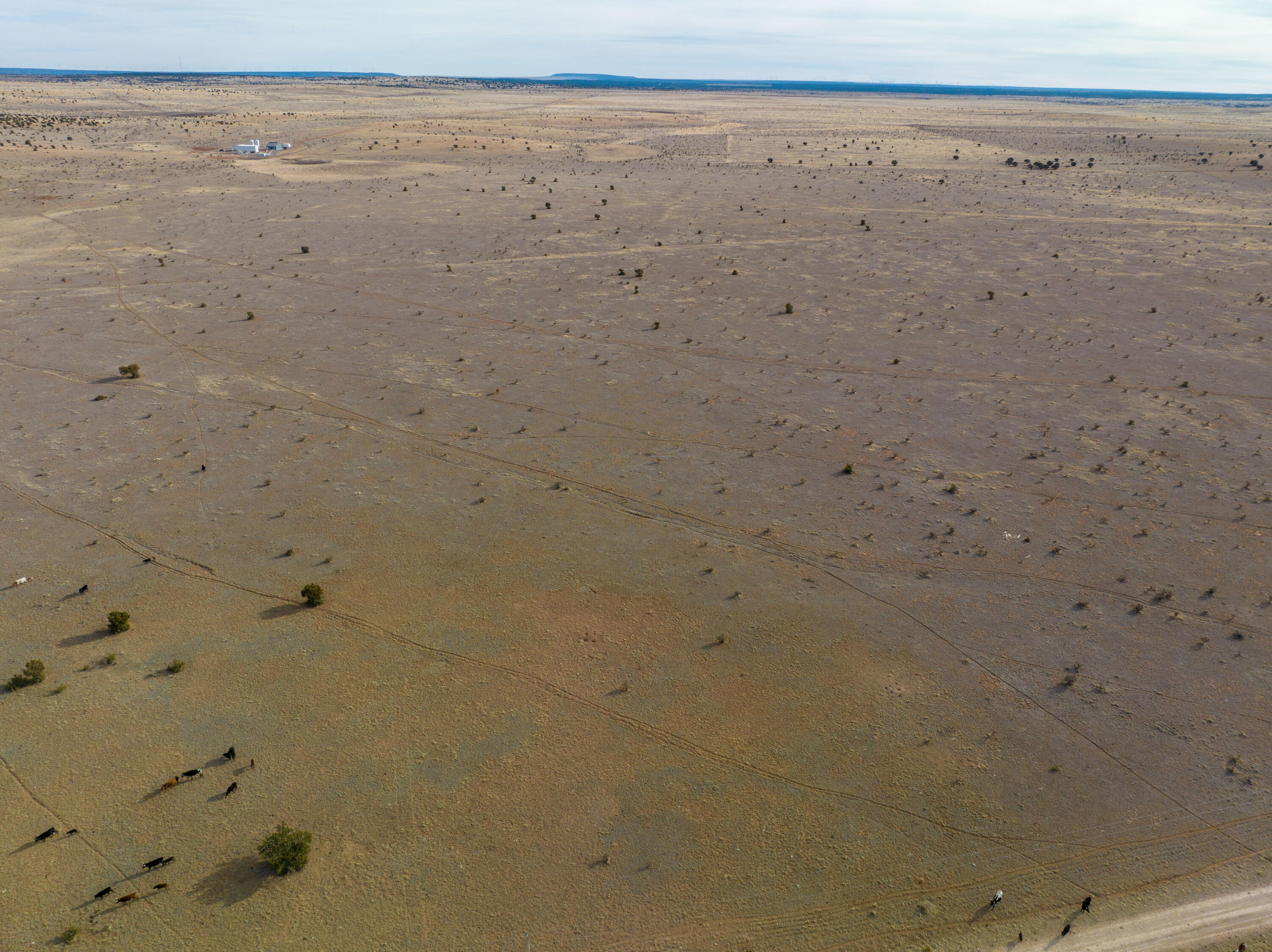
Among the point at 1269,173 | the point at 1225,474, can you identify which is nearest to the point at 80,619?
the point at 1225,474

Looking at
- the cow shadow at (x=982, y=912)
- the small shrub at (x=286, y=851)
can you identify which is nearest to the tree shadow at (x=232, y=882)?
the small shrub at (x=286, y=851)

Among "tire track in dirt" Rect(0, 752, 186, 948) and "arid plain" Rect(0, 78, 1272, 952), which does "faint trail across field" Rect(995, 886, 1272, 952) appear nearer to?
A: "arid plain" Rect(0, 78, 1272, 952)

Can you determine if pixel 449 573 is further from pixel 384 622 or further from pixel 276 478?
pixel 276 478

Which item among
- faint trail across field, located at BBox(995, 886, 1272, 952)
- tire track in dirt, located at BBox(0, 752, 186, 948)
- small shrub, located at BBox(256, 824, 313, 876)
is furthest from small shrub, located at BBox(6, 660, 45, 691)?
faint trail across field, located at BBox(995, 886, 1272, 952)

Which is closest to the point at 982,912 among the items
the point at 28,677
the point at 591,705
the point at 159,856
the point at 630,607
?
the point at 591,705

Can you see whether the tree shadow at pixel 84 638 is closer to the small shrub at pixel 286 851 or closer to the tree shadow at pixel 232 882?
the tree shadow at pixel 232 882
